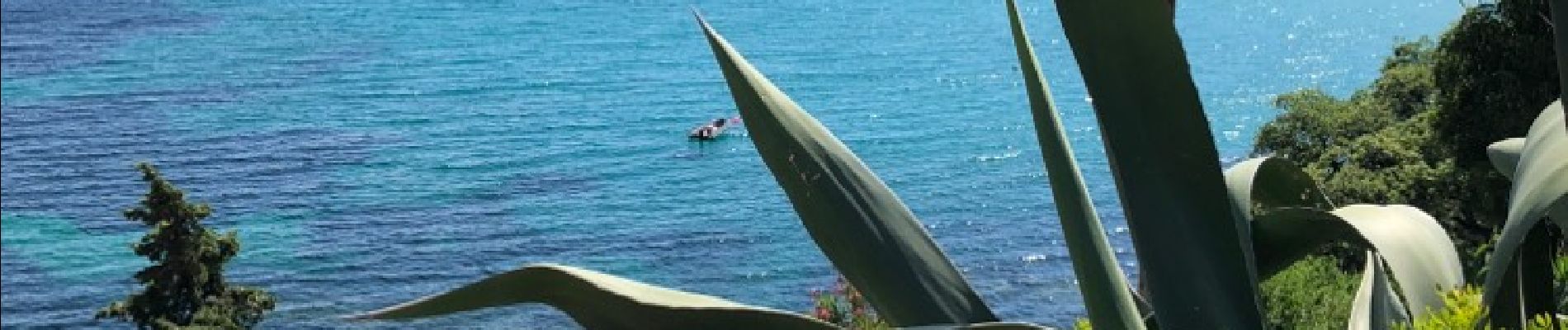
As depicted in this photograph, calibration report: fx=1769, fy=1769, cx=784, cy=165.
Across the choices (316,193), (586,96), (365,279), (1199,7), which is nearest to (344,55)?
(586,96)

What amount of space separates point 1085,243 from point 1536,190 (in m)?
0.31

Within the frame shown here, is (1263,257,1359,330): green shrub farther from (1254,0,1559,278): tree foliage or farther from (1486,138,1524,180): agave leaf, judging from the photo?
(1486,138,1524,180): agave leaf

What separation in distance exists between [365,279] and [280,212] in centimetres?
499

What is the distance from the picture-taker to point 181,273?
13359 millimetres

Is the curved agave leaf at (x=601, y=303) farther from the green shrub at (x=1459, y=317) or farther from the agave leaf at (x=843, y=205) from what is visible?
the green shrub at (x=1459, y=317)

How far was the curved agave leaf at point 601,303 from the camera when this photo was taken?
1.23 meters

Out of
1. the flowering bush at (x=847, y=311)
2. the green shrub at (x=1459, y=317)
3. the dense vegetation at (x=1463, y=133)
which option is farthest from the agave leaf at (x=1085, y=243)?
the dense vegetation at (x=1463, y=133)

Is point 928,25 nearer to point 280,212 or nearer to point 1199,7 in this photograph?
point 1199,7

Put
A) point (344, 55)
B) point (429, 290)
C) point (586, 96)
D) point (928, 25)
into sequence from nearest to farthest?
1. point (429, 290)
2. point (586, 96)
3. point (344, 55)
4. point (928, 25)

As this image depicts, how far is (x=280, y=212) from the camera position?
95.1 feet

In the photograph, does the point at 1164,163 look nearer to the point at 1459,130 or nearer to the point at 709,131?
the point at 1459,130

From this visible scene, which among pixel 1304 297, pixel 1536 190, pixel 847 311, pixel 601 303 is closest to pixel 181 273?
pixel 847 311

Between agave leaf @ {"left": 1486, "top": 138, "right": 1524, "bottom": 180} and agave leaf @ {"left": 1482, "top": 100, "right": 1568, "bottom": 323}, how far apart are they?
1.18 ft

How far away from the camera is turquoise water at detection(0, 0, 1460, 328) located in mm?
25422
